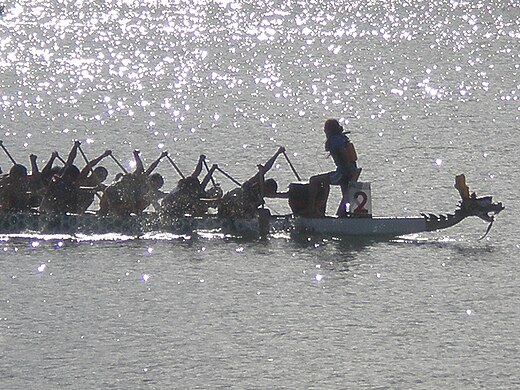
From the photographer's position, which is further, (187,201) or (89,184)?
(89,184)

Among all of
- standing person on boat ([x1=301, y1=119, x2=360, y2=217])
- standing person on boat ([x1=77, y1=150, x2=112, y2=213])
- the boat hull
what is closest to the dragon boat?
the boat hull

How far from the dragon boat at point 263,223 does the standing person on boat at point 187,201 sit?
0.13 m

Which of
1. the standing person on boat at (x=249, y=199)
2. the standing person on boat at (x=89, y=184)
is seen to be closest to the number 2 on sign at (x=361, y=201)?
the standing person on boat at (x=249, y=199)

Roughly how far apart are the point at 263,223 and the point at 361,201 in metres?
1.34

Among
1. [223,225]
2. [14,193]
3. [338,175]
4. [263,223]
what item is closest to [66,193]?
[14,193]

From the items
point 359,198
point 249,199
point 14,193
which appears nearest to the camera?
point 359,198

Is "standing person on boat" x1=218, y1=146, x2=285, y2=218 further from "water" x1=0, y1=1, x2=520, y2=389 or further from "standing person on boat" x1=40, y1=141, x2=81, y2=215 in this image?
"standing person on boat" x1=40, y1=141, x2=81, y2=215

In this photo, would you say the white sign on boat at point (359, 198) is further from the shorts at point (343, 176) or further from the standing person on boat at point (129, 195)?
the standing person on boat at point (129, 195)

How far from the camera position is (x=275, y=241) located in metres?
22.8

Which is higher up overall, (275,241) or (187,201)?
(187,201)

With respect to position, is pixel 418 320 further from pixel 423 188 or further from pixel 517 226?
pixel 423 188

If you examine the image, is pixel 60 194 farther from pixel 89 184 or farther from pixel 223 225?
pixel 223 225

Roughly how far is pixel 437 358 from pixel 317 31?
40.8m

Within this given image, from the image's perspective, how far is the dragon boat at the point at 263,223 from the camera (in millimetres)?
22453
